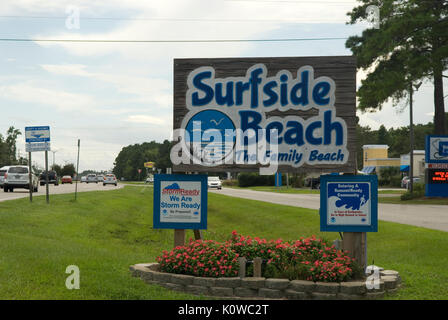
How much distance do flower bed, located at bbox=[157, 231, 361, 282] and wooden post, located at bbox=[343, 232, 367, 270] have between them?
193mm

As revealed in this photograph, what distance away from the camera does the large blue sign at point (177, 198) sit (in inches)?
388

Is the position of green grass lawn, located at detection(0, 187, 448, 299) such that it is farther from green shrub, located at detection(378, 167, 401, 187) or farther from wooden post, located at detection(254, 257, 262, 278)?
green shrub, located at detection(378, 167, 401, 187)

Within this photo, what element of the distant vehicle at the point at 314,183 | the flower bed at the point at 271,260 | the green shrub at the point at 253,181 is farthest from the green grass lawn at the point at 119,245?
the green shrub at the point at 253,181

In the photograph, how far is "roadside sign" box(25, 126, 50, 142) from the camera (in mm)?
25609

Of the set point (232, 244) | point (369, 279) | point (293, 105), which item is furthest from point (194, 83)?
point (369, 279)

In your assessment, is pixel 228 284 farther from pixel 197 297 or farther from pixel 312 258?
pixel 312 258

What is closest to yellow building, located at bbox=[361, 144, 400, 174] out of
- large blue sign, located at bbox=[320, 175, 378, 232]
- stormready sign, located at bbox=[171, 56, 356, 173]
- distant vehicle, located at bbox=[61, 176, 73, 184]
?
distant vehicle, located at bbox=[61, 176, 73, 184]

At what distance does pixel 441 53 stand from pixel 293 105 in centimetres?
2935

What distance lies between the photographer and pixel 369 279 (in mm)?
8836

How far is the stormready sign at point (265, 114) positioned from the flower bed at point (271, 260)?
1.45 m

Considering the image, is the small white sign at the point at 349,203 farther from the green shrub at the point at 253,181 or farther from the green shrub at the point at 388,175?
the green shrub at the point at 253,181

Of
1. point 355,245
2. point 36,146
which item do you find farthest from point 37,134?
point 355,245

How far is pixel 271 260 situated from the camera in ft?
29.1

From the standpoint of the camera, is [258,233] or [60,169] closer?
[258,233]
